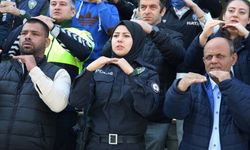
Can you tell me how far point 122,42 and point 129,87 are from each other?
42cm

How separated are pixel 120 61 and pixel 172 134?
3.73 ft

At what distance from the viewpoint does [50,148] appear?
14.4 feet

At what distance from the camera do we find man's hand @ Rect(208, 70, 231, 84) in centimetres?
392

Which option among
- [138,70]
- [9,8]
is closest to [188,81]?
[138,70]

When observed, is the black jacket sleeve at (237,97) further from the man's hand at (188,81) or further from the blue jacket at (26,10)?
the blue jacket at (26,10)

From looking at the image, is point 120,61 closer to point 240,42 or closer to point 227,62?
point 227,62

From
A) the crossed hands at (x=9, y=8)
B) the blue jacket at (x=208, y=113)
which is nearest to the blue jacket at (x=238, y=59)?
the blue jacket at (x=208, y=113)

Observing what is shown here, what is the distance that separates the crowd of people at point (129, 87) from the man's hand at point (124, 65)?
0.04 ft

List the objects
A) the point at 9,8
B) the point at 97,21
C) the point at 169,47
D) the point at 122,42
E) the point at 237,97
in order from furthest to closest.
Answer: the point at 97,21 < the point at 9,8 < the point at 169,47 < the point at 122,42 < the point at 237,97

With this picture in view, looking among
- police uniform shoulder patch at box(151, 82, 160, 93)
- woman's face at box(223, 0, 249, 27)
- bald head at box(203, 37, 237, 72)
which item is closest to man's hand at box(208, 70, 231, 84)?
bald head at box(203, 37, 237, 72)

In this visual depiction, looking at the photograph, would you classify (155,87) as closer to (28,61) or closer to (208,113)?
(208,113)

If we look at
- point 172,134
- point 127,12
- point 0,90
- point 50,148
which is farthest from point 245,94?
point 127,12

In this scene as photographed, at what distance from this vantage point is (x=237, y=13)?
4.99 metres

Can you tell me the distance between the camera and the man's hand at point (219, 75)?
3.92m
